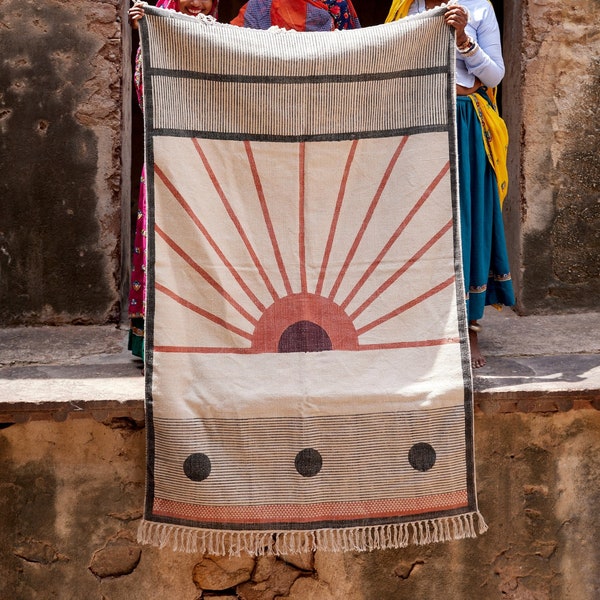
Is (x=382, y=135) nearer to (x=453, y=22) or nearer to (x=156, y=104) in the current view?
(x=453, y=22)

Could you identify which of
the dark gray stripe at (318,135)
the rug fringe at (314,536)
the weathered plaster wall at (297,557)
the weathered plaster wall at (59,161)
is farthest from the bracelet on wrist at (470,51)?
the weathered plaster wall at (59,161)

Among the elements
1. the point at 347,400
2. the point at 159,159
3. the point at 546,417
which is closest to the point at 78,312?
the point at 159,159

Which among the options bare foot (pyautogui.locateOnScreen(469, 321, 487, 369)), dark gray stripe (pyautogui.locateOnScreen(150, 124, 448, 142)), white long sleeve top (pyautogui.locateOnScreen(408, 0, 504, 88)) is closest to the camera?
dark gray stripe (pyautogui.locateOnScreen(150, 124, 448, 142))

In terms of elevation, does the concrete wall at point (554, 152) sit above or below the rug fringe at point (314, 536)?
above

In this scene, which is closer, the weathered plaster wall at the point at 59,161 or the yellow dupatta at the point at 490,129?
the yellow dupatta at the point at 490,129

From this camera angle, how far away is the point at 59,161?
3.99 metres

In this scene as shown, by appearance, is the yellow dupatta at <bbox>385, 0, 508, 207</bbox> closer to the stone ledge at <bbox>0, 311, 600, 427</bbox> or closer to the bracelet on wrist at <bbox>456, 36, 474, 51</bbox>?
the bracelet on wrist at <bbox>456, 36, 474, 51</bbox>

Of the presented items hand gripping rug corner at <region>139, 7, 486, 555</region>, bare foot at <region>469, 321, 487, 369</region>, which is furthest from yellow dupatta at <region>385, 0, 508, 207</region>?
bare foot at <region>469, 321, 487, 369</region>

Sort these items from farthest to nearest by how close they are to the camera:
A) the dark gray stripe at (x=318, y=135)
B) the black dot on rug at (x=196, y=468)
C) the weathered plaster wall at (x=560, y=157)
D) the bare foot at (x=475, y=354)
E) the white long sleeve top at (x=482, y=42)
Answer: the weathered plaster wall at (x=560, y=157), the bare foot at (x=475, y=354), the white long sleeve top at (x=482, y=42), the dark gray stripe at (x=318, y=135), the black dot on rug at (x=196, y=468)

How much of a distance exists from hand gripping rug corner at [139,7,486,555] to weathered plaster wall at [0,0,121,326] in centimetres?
125

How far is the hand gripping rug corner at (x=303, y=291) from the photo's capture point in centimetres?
278

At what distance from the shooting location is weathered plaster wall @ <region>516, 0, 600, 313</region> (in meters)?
4.08

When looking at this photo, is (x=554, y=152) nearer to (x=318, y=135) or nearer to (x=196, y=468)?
(x=318, y=135)

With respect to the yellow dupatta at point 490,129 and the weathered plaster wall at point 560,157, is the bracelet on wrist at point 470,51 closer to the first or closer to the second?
the yellow dupatta at point 490,129
